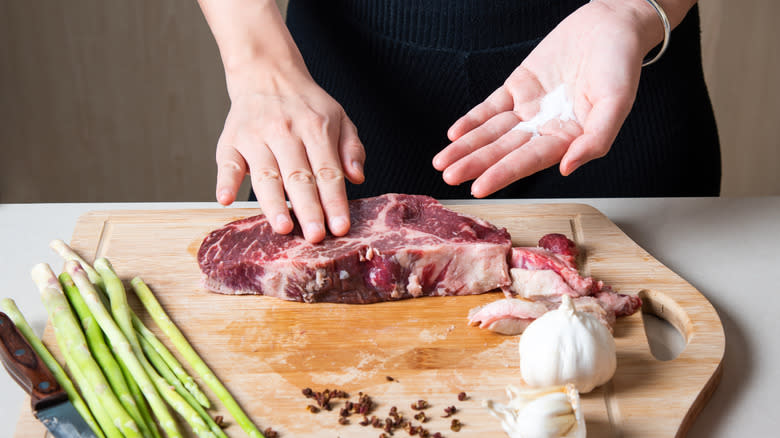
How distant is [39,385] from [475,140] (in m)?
1.20

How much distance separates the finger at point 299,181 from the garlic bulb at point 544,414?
2.31 ft

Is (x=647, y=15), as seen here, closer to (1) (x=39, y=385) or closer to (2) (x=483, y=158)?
(2) (x=483, y=158)

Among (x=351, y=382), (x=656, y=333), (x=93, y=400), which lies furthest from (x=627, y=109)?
(x=93, y=400)

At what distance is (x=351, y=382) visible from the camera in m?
1.75

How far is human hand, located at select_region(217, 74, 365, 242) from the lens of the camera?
2.06 m

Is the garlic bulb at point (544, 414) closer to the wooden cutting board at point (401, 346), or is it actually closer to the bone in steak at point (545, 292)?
the wooden cutting board at point (401, 346)

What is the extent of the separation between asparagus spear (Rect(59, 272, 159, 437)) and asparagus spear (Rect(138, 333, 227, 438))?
0.25 ft

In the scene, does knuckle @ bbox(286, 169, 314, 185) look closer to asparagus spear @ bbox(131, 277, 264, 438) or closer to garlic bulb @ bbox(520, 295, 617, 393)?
asparagus spear @ bbox(131, 277, 264, 438)

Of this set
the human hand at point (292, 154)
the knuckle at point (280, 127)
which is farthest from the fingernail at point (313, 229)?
the knuckle at point (280, 127)

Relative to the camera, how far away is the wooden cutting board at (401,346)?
5.46ft

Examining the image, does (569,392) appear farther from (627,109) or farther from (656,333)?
(627,109)

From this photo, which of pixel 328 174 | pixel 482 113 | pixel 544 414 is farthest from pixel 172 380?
pixel 482 113

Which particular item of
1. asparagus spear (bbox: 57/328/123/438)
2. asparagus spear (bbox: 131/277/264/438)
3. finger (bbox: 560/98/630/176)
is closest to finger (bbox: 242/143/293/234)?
asparagus spear (bbox: 131/277/264/438)

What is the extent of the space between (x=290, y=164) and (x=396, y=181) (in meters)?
0.68
